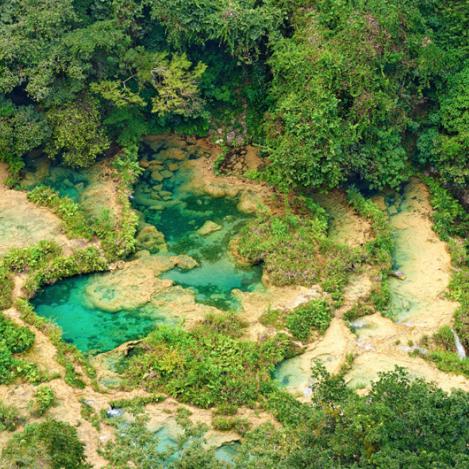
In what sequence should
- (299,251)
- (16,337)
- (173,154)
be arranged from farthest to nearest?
(173,154) < (299,251) < (16,337)

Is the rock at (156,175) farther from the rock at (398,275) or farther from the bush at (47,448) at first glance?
the bush at (47,448)

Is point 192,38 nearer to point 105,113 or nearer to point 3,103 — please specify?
point 105,113

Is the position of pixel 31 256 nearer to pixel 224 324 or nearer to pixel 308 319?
pixel 224 324

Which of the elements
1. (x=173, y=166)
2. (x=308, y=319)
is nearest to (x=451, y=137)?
(x=308, y=319)

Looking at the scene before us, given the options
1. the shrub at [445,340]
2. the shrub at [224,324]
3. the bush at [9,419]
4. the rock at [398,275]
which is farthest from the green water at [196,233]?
the bush at [9,419]

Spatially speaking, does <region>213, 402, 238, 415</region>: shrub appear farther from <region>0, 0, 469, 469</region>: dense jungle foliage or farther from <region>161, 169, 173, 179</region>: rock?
<region>161, 169, 173, 179</region>: rock

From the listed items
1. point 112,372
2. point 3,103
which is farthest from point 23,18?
point 112,372

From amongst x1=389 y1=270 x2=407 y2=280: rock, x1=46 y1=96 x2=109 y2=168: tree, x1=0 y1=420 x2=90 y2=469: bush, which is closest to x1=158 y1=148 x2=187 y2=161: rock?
x1=46 y1=96 x2=109 y2=168: tree
